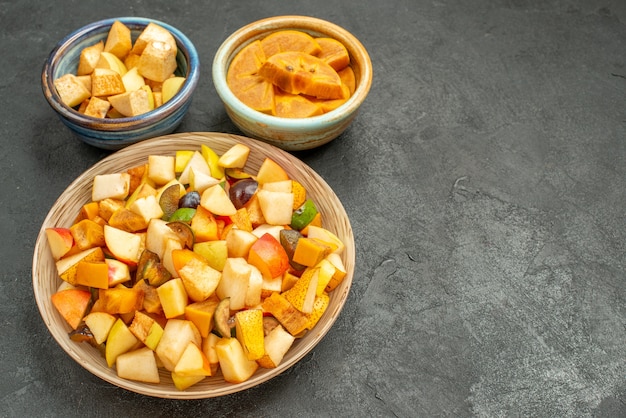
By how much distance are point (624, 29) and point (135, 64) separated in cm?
182

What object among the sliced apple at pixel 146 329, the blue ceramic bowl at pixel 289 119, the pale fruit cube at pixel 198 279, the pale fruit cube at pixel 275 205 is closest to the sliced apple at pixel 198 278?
the pale fruit cube at pixel 198 279

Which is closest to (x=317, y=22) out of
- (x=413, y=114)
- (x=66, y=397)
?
(x=413, y=114)

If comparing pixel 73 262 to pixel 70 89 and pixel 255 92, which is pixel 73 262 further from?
pixel 255 92

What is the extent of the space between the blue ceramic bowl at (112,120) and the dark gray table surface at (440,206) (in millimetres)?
210

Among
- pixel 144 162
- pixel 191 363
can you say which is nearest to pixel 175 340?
pixel 191 363

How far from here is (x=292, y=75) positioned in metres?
1.75

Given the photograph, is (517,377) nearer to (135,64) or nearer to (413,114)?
(413,114)

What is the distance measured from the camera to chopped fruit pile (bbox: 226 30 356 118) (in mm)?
1771

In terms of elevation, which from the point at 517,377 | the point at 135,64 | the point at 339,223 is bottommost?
the point at 517,377

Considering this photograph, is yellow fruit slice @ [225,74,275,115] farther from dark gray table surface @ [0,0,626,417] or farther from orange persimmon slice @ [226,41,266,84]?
dark gray table surface @ [0,0,626,417]

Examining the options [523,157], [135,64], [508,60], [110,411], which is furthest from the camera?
[508,60]

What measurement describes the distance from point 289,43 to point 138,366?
107 cm

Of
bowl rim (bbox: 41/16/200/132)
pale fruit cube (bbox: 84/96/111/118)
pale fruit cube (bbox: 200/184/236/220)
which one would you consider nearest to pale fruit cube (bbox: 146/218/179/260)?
pale fruit cube (bbox: 200/184/236/220)

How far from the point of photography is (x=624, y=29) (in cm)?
234
